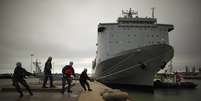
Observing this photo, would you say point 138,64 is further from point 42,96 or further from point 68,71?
point 42,96

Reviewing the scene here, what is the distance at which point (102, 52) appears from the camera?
114 ft

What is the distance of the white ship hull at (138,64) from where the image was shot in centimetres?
3098

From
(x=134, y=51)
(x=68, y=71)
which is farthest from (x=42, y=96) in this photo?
(x=134, y=51)

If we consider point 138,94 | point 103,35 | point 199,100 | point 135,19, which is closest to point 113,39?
point 103,35

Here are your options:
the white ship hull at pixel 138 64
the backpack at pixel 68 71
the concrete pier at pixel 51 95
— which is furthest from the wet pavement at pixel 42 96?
the white ship hull at pixel 138 64

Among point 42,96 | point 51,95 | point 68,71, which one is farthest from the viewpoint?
point 68,71

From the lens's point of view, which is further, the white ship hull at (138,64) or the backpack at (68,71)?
the white ship hull at (138,64)

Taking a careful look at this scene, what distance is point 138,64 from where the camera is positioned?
31.4 metres

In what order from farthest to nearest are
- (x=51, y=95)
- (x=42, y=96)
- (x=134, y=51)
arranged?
(x=134, y=51), (x=51, y=95), (x=42, y=96)

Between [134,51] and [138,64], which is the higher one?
[134,51]

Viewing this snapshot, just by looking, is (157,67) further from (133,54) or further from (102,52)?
(102,52)

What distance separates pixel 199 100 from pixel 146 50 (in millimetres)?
7703

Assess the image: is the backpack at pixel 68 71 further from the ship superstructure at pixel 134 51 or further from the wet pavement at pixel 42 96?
the ship superstructure at pixel 134 51

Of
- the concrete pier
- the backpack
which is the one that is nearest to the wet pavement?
the concrete pier
